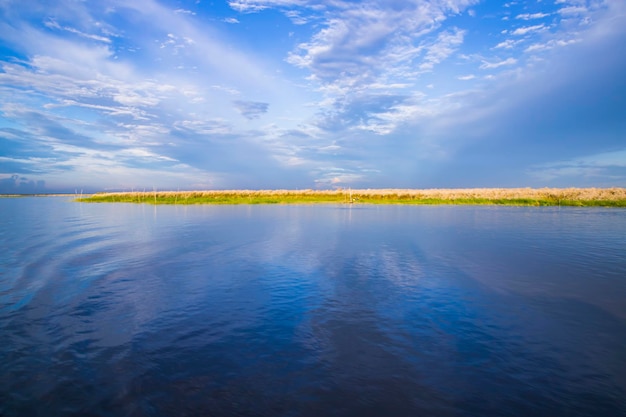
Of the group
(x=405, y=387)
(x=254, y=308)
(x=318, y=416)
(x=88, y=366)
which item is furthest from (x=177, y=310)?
(x=405, y=387)

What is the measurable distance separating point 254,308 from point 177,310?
5.66ft

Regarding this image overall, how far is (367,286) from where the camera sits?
993 cm

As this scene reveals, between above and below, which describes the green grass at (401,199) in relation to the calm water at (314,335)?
above

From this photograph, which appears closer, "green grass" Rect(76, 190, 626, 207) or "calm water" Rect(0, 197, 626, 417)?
"calm water" Rect(0, 197, 626, 417)

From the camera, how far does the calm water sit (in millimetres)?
4691

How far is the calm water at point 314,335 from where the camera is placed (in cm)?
469

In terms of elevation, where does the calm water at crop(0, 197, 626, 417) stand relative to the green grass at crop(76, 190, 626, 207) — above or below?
below

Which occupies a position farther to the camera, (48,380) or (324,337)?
(324,337)

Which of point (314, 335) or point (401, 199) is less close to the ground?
point (401, 199)

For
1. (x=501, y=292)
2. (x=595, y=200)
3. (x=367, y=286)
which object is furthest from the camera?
(x=595, y=200)

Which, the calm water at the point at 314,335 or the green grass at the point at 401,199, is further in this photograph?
the green grass at the point at 401,199

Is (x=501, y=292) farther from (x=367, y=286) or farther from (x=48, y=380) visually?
(x=48, y=380)

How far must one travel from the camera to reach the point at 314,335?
263 inches

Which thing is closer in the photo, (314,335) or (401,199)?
(314,335)
